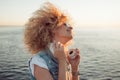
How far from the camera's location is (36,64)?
1.87m

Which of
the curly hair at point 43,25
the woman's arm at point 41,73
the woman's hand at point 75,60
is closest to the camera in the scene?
the woman's arm at point 41,73

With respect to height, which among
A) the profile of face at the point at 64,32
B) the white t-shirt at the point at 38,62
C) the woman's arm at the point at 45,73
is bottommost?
the woman's arm at the point at 45,73

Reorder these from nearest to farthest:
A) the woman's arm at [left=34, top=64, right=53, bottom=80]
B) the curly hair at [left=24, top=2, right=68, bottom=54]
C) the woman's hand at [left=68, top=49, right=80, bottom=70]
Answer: the woman's arm at [left=34, top=64, right=53, bottom=80], the curly hair at [left=24, top=2, right=68, bottom=54], the woman's hand at [left=68, top=49, right=80, bottom=70]

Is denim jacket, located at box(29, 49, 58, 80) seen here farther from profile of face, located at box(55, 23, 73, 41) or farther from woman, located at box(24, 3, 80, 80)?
profile of face, located at box(55, 23, 73, 41)

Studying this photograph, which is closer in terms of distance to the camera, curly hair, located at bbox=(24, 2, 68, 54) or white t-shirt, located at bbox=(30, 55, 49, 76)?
white t-shirt, located at bbox=(30, 55, 49, 76)

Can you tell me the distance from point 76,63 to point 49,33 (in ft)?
1.15

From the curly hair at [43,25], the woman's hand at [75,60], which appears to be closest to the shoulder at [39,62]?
the curly hair at [43,25]

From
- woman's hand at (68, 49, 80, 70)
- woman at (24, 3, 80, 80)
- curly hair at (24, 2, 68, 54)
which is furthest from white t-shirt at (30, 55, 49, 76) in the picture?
woman's hand at (68, 49, 80, 70)

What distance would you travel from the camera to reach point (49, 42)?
2002 millimetres

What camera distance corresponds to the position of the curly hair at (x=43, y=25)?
6.57 ft

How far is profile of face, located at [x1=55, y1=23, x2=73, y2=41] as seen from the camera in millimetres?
2035

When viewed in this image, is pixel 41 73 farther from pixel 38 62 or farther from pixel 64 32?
pixel 64 32

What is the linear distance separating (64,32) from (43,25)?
0.54 ft

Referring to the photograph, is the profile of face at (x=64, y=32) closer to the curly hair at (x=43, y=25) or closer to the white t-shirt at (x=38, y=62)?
the curly hair at (x=43, y=25)
